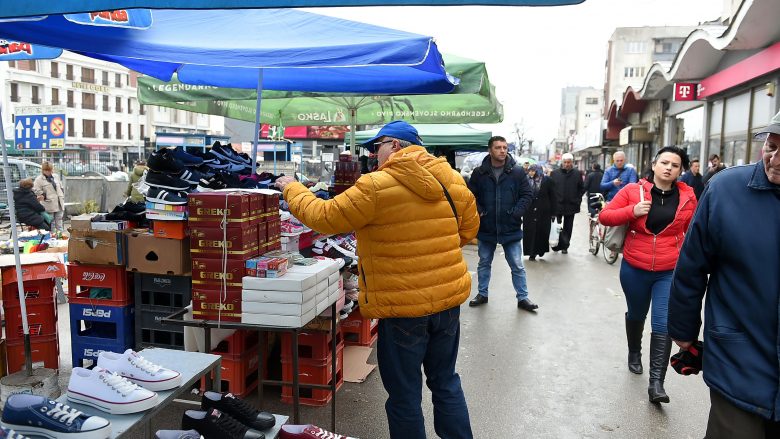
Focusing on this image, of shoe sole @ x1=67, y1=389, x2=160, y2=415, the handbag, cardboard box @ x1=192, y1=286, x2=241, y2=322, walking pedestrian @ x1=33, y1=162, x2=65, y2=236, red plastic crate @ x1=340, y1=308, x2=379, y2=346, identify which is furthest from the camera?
walking pedestrian @ x1=33, y1=162, x2=65, y2=236

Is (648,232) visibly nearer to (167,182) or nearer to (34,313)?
(167,182)

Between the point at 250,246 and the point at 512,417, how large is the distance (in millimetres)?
2314

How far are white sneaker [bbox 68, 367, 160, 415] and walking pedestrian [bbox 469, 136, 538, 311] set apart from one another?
18.0ft

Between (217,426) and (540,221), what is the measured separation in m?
9.22

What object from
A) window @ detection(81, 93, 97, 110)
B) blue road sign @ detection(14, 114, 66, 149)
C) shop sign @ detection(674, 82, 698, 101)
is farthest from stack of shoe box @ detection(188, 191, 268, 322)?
window @ detection(81, 93, 97, 110)

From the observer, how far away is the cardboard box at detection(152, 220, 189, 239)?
13.6ft

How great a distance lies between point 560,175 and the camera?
1182cm

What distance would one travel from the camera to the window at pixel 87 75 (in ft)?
203

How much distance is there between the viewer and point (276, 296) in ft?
11.3

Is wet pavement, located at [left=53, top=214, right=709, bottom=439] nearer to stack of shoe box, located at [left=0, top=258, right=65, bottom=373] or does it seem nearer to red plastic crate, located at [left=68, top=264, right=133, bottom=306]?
stack of shoe box, located at [left=0, top=258, right=65, bottom=373]

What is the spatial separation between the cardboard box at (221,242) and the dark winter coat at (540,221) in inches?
313

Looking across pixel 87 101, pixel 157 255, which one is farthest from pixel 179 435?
pixel 87 101

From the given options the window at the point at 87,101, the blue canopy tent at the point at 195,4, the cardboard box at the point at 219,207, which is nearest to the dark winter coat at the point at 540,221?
the cardboard box at the point at 219,207

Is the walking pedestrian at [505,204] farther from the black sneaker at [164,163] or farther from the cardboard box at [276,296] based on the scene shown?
the cardboard box at [276,296]
